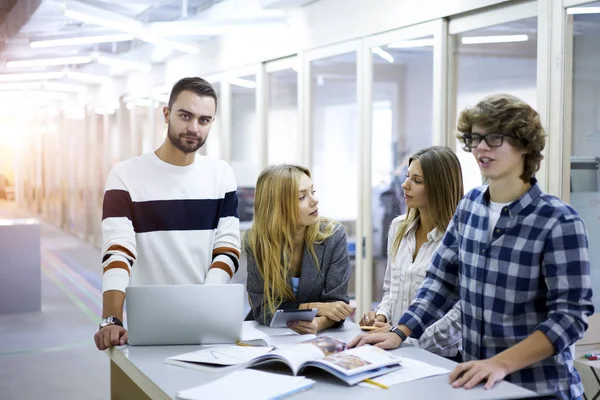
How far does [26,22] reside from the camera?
4910 millimetres

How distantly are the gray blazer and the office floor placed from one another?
219cm

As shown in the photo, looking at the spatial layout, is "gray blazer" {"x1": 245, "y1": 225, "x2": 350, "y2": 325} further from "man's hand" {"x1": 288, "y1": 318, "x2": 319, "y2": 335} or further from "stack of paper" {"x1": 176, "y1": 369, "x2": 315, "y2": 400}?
"stack of paper" {"x1": 176, "y1": 369, "x2": 315, "y2": 400}

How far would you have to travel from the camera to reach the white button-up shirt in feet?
9.17

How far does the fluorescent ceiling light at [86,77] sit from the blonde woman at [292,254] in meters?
2.90

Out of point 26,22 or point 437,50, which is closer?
point 437,50

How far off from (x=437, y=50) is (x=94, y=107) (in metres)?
2.63

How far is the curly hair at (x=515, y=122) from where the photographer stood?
7.02 ft

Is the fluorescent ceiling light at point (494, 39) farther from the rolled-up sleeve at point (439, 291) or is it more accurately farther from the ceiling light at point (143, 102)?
the ceiling light at point (143, 102)

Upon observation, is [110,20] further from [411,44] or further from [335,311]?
[335,311]

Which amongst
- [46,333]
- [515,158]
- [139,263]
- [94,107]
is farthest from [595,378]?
[94,107]

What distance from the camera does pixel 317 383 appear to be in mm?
2076

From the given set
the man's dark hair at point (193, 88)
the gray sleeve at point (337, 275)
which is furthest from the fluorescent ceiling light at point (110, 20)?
the gray sleeve at point (337, 275)

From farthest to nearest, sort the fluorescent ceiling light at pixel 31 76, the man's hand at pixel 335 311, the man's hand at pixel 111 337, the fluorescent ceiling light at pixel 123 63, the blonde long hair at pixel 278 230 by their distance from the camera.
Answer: the fluorescent ceiling light at pixel 123 63
the fluorescent ceiling light at pixel 31 76
the blonde long hair at pixel 278 230
the man's hand at pixel 335 311
the man's hand at pixel 111 337

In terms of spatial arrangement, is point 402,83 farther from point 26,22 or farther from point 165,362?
point 165,362
